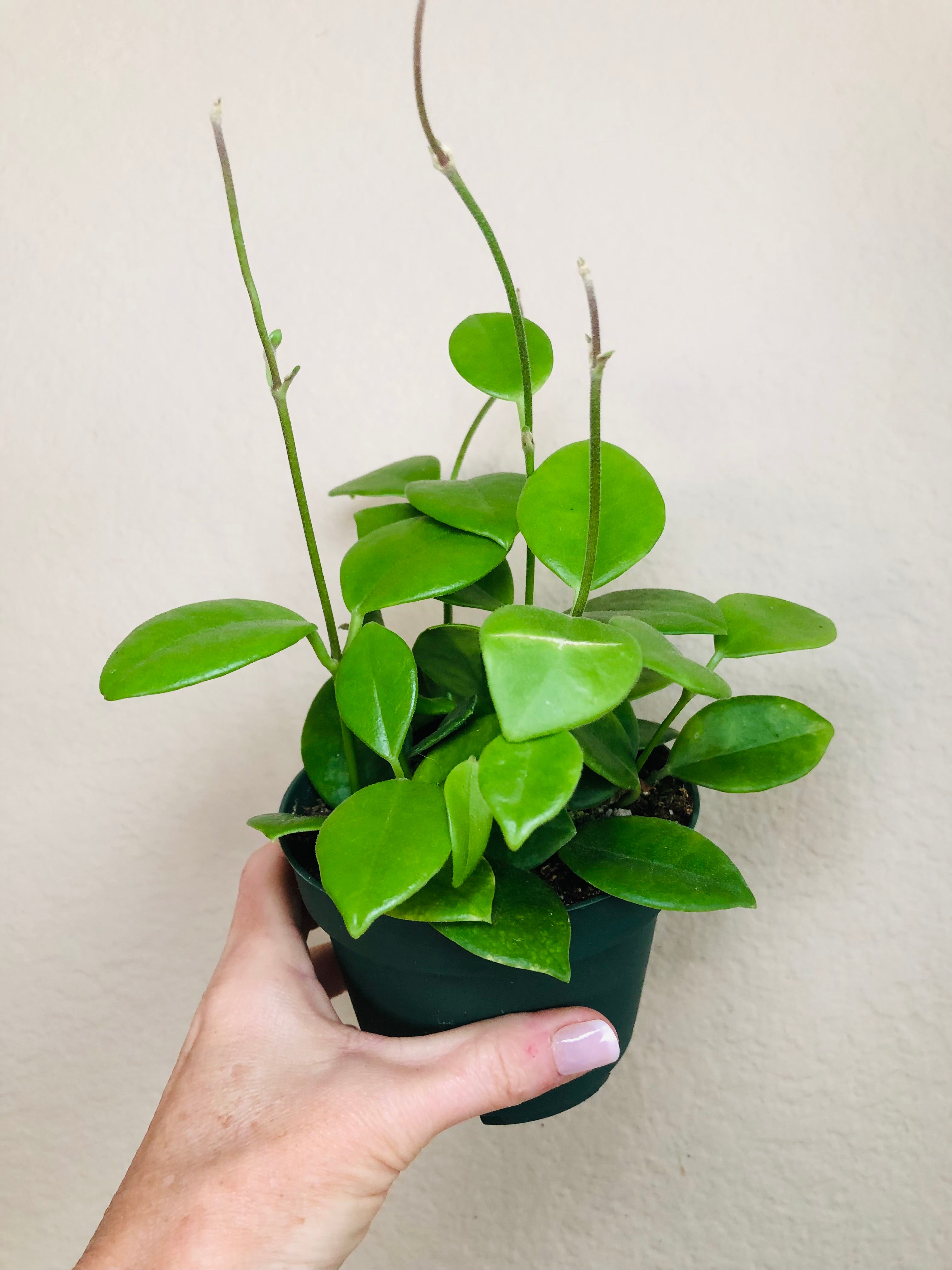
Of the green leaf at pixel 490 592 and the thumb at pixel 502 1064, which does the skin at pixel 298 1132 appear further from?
the green leaf at pixel 490 592

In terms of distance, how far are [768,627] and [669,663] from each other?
139 millimetres

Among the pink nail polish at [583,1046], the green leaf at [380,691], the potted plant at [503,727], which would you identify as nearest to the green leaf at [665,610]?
the potted plant at [503,727]

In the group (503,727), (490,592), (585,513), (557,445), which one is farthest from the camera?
(557,445)

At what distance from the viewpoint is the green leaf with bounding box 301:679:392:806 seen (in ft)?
1.99

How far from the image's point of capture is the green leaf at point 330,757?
1.99 ft

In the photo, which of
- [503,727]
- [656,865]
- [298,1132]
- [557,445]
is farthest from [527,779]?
[557,445]

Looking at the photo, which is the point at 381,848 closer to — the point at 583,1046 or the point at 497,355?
the point at 583,1046

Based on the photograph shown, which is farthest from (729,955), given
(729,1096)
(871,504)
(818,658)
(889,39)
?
(889,39)

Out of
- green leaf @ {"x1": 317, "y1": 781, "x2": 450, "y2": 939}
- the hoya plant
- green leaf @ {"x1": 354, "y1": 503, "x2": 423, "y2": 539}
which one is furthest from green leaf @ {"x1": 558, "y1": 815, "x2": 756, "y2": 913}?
green leaf @ {"x1": 354, "y1": 503, "x2": 423, "y2": 539}

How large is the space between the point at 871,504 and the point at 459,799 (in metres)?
0.43

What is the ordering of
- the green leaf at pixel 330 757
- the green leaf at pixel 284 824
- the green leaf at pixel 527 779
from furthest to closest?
the green leaf at pixel 330 757 < the green leaf at pixel 284 824 < the green leaf at pixel 527 779

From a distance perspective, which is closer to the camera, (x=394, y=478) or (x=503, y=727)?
(x=503, y=727)

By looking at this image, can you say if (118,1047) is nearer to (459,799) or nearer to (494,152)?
(459,799)

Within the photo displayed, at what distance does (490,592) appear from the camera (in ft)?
1.98
